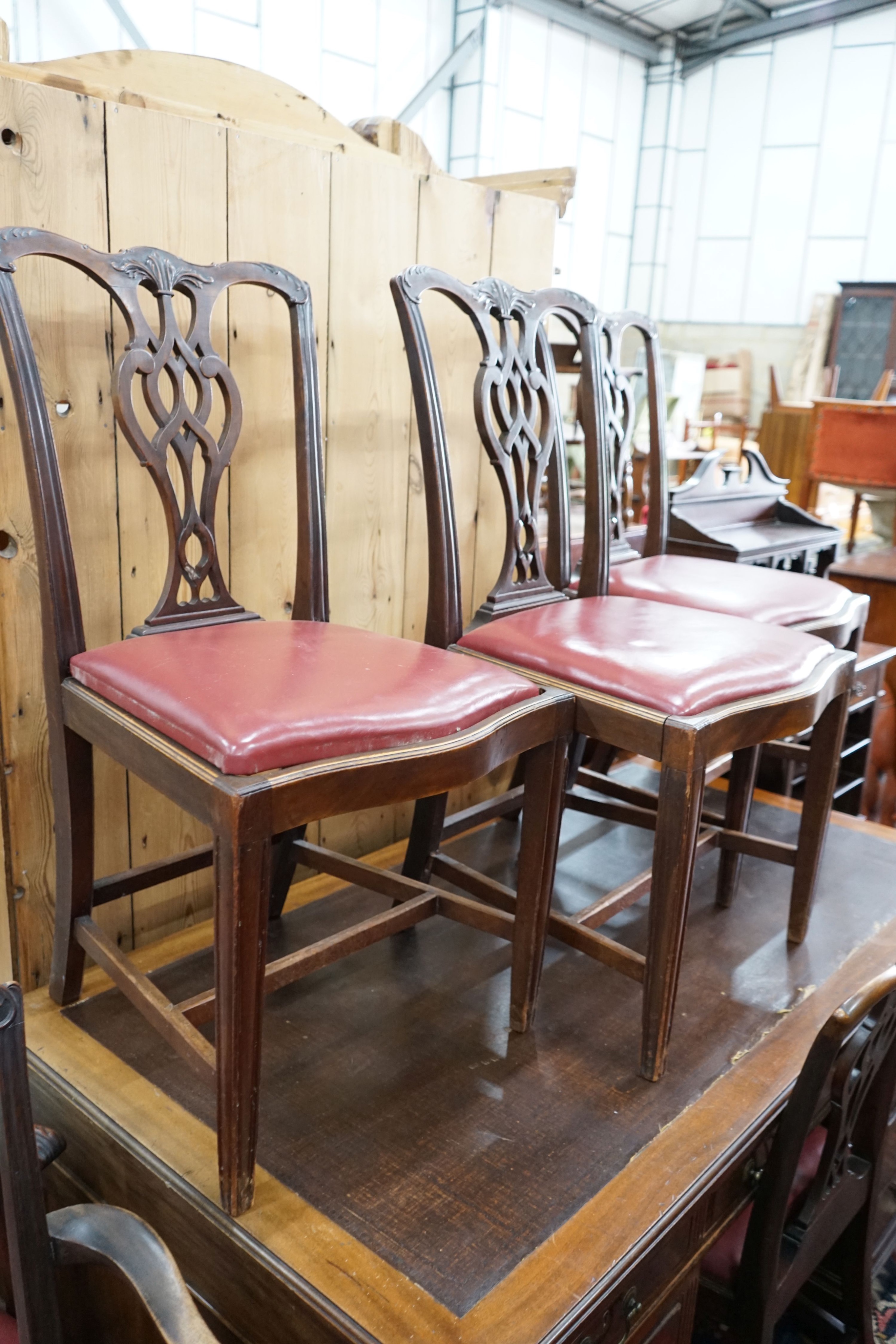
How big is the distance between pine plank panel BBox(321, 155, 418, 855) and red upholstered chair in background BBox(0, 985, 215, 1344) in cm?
108

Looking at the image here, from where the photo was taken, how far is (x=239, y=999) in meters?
0.99

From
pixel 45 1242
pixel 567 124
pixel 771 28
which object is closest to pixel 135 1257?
pixel 45 1242

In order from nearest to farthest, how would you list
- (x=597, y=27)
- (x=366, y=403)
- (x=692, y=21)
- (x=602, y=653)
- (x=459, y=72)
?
1. (x=602, y=653)
2. (x=366, y=403)
3. (x=459, y=72)
4. (x=597, y=27)
5. (x=692, y=21)

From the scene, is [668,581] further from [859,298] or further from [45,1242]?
[859,298]

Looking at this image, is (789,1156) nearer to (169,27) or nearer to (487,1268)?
(487,1268)

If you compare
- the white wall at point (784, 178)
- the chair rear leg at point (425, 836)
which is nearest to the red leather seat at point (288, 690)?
the chair rear leg at point (425, 836)

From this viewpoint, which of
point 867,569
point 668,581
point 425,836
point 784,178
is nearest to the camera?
point 425,836

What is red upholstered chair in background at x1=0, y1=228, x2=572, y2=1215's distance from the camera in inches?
38.8

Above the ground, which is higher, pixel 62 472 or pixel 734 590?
pixel 62 472

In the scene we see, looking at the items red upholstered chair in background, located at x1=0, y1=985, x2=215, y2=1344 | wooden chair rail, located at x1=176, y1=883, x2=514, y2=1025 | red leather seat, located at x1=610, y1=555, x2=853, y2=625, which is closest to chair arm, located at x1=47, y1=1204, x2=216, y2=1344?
red upholstered chair in background, located at x1=0, y1=985, x2=215, y2=1344

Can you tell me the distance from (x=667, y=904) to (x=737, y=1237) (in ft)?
1.56

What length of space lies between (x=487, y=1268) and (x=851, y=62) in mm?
9487

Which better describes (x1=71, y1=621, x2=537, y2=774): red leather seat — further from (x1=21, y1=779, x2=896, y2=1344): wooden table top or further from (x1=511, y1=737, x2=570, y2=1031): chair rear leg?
(x1=21, y1=779, x2=896, y2=1344): wooden table top

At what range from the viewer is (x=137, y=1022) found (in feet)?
4.42
